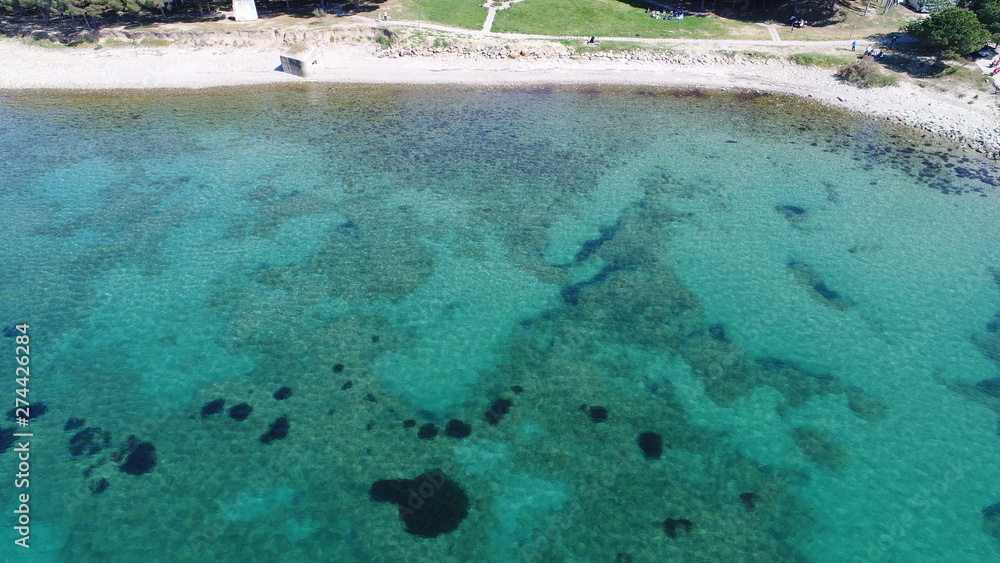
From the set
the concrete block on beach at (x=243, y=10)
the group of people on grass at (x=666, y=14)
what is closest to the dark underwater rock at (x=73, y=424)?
the concrete block on beach at (x=243, y=10)

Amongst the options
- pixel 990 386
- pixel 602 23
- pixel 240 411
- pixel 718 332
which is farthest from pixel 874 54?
pixel 240 411

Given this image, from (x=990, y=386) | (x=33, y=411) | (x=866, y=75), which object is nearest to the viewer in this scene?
(x=33, y=411)

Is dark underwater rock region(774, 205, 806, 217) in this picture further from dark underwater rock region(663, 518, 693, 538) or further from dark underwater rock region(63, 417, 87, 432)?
dark underwater rock region(63, 417, 87, 432)

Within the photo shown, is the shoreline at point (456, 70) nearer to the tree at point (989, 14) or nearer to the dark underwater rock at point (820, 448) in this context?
the tree at point (989, 14)

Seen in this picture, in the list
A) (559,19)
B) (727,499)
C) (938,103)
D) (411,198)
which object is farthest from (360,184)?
(938,103)

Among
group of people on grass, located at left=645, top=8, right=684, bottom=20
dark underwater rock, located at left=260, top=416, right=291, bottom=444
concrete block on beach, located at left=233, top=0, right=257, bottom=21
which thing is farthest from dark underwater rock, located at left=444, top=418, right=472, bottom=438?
group of people on grass, located at left=645, top=8, right=684, bottom=20

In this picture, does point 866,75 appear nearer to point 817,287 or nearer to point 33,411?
point 817,287
